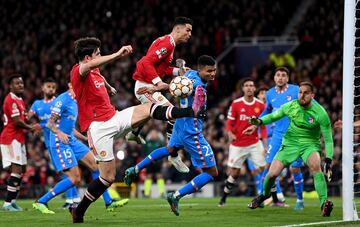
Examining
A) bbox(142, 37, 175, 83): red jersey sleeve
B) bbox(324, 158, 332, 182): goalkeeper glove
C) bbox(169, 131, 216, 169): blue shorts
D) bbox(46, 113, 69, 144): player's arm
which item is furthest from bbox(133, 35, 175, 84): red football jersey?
bbox(324, 158, 332, 182): goalkeeper glove

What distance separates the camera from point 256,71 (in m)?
30.0

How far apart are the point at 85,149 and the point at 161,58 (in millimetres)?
3129

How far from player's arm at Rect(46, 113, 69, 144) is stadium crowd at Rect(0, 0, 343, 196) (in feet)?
38.4

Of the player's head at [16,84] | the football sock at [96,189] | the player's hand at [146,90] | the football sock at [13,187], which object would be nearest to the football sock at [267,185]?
the player's hand at [146,90]

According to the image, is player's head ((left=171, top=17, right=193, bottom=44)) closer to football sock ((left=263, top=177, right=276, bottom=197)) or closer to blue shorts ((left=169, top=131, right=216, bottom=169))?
blue shorts ((left=169, top=131, right=216, bottom=169))

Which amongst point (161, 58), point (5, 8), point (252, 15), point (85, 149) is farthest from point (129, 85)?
point (161, 58)

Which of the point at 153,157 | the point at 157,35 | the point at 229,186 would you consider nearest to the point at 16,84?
Result: the point at 153,157

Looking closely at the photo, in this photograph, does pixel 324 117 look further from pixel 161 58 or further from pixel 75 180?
pixel 75 180

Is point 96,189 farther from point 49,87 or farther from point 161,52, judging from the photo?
point 49,87

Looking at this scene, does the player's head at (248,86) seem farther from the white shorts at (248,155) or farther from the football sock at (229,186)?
the football sock at (229,186)

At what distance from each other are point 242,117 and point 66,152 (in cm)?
405

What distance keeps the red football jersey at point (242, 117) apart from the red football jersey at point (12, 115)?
14.1 ft

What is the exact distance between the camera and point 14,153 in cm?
1605

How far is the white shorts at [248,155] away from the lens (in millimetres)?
17203
